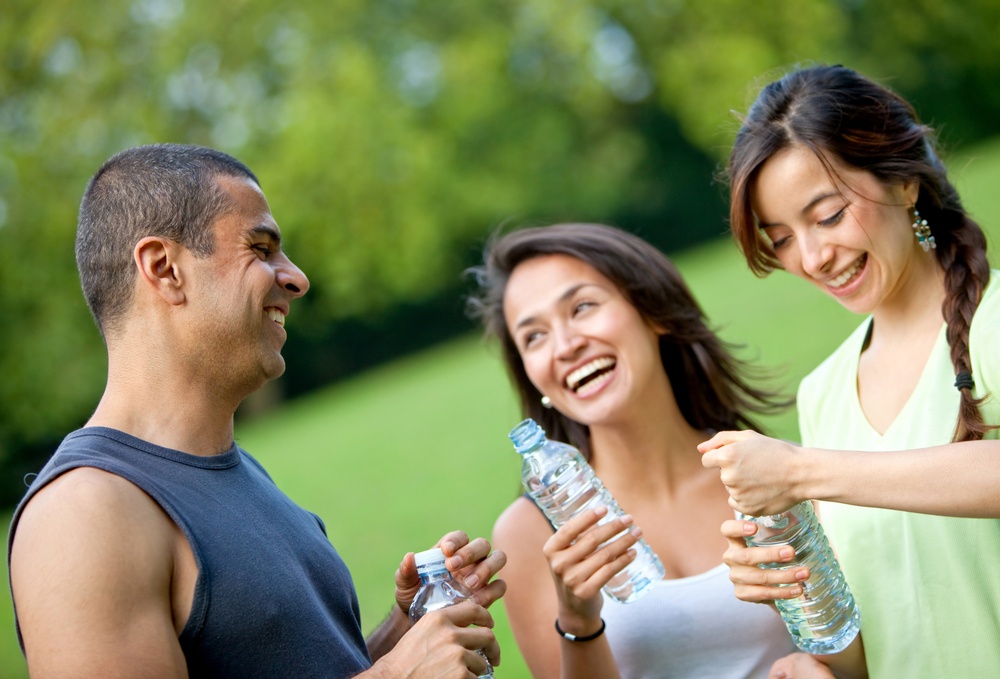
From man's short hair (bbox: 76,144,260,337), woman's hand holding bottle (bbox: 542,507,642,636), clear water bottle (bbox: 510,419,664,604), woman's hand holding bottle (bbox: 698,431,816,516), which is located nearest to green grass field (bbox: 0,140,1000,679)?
clear water bottle (bbox: 510,419,664,604)

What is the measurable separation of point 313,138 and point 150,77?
22.1 feet

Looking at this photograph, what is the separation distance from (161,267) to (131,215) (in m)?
0.17

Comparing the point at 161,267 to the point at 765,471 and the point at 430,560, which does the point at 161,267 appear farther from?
the point at 765,471

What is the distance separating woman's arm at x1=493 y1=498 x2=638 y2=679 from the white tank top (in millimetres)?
215

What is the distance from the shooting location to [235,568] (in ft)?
8.22

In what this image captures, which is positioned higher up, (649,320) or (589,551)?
(649,320)

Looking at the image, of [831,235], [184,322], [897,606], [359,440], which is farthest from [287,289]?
[359,440]

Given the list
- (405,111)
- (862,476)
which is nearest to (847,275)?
(862,476)

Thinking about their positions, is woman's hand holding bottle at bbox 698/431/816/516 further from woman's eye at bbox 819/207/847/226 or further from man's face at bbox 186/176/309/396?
man's face at bbox 186/176/309/396

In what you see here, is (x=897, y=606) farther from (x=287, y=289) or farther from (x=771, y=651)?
(x=287, y=289)

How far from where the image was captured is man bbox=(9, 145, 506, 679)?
2.20 m

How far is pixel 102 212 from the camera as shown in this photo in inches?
109

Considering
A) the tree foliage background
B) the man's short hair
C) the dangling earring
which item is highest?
the tree foliage background

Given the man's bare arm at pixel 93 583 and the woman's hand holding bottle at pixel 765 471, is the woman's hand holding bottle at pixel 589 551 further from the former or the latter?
the man's bare arm at pixel 93 583
